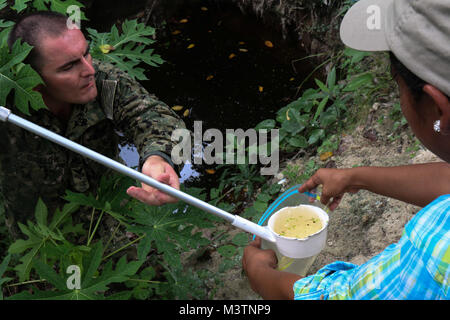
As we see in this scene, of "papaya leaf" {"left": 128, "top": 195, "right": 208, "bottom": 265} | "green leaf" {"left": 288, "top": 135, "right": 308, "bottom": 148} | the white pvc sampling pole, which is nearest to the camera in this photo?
the white pvc sampling pole

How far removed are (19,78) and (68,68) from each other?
0.90ft

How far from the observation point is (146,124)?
6.96ft

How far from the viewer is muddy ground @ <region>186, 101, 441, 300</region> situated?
2.45 meters

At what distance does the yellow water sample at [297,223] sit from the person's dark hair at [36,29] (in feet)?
4.23

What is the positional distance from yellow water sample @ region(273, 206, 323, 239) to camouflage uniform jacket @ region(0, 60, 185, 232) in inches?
28.4

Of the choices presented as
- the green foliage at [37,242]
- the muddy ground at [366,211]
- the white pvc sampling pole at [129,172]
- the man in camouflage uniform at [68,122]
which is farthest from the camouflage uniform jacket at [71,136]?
the muddy ground at [366,211]

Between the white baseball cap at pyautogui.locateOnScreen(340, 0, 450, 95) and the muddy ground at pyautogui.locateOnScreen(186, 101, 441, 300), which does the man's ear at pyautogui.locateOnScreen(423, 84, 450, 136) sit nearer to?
the white baseball cap at pyautogui.locateOnScreen(340, 0, 450, 95)

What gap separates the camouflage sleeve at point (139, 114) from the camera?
2098mm

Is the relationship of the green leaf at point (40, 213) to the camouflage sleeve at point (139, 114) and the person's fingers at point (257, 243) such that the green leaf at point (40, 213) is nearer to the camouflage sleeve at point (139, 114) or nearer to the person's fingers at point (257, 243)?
the camouflage sleeve at point (139, 114)

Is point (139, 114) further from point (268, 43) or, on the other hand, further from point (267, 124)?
point (268, 43)

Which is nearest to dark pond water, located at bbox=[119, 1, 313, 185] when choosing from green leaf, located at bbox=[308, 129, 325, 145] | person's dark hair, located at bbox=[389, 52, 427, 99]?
green leaf, located at bbox=[308, 129, 325, 145]
